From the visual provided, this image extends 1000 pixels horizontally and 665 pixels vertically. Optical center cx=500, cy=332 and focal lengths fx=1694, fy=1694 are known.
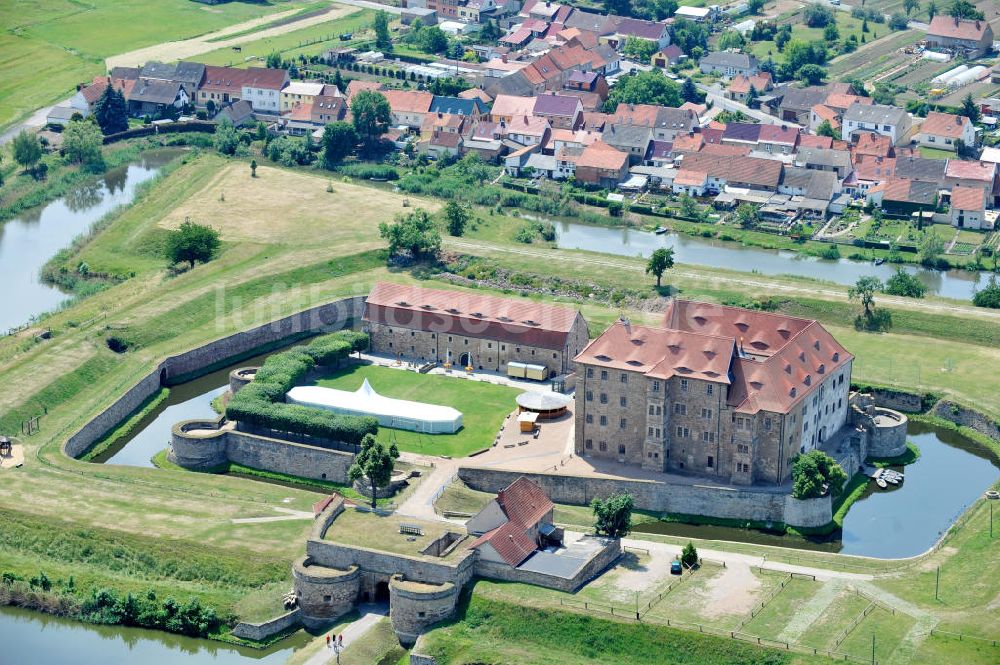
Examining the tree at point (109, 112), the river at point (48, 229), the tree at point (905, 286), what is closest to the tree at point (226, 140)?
the river at point (48, 229)

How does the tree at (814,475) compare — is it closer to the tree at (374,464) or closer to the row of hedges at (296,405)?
the tree at (374,464)

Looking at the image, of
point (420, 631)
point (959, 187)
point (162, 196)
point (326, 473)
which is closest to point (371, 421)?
point (326, 473)

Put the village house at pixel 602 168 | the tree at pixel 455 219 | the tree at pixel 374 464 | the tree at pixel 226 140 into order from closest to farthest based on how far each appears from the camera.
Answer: the tree at pixel 374 464 → the tree at pixel 455 219 → the village house at pixel 602 168 → the tree at pixel 226 140

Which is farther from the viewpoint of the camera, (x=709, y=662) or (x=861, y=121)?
(x=861, y=121)

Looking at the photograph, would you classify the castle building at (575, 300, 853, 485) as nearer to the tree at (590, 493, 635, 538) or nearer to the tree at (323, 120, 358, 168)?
the tree at (590, 493, 635, 538)

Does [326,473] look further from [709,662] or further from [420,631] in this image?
[709,662]

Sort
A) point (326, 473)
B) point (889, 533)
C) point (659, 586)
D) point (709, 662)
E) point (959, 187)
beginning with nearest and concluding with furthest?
point (709, 662)
point (659, 586)
point (889, 533)
point (326, 473)
point (959, 187)

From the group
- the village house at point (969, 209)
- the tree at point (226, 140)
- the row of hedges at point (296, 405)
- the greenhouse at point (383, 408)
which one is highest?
the tree at point (226, 140)
